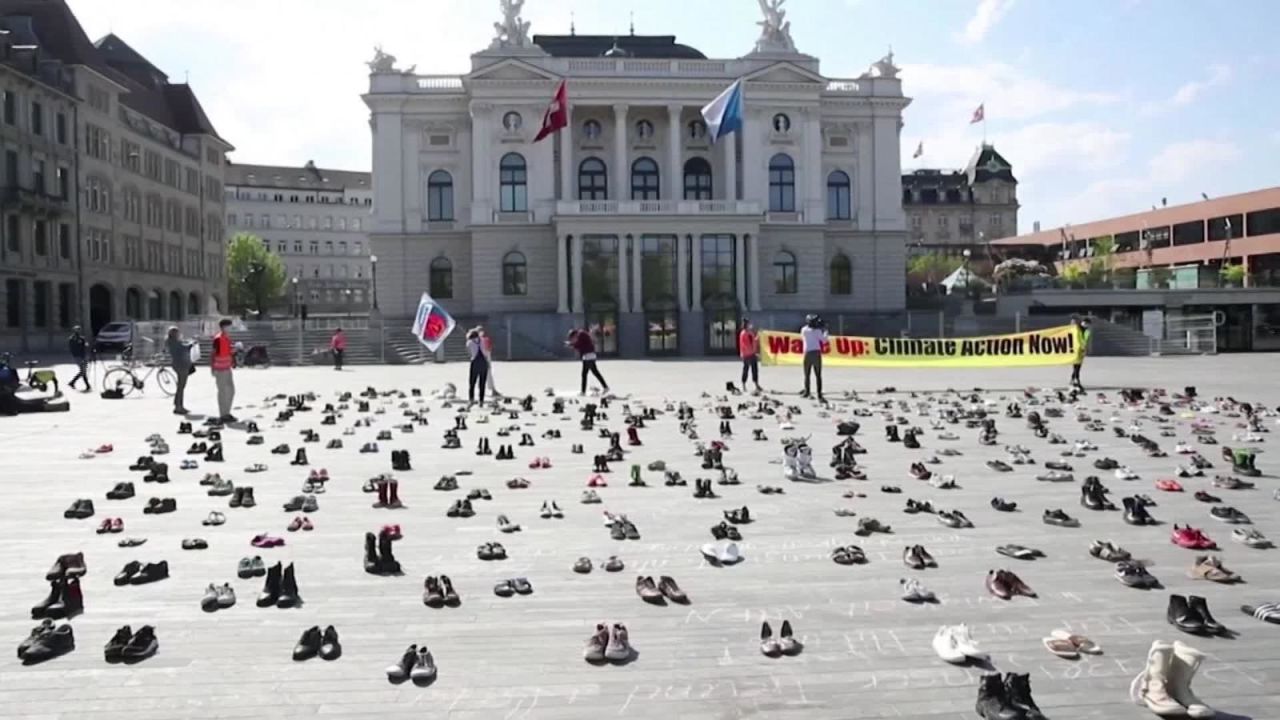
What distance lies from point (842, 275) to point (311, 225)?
108 metres

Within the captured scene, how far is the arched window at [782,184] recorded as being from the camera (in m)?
78.4

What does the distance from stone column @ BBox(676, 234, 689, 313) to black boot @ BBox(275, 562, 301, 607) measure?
209 ft

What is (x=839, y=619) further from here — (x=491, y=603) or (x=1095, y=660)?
(x=491, y=603)

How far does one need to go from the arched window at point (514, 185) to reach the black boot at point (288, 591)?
6806cm

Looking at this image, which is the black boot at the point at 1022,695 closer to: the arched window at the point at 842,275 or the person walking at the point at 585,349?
the person walking at the point at 585,349

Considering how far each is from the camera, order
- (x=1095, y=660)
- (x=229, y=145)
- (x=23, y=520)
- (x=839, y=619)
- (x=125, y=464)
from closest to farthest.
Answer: (x=1095, y=660) → (x=839, y=619) → (x=23, y=520) → (x=125, y=464) → (x=229, y=145)

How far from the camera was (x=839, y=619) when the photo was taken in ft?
26.7

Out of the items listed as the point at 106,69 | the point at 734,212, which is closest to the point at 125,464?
the point at 734,212

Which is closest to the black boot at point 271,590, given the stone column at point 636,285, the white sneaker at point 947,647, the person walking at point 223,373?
the white sneaker at point 947,647

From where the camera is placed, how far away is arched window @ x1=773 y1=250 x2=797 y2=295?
7825 centimetres

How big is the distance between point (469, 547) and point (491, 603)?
2.06 metres

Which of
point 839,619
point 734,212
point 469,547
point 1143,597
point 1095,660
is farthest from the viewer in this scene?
point 734,212

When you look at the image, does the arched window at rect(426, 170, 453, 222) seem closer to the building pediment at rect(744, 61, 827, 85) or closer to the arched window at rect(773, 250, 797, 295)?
the building pediment at rect(744, 61, 827, 85)

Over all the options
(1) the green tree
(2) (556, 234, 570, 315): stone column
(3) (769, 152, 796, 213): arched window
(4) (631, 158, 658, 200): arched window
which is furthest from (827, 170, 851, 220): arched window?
(1) the green tree
